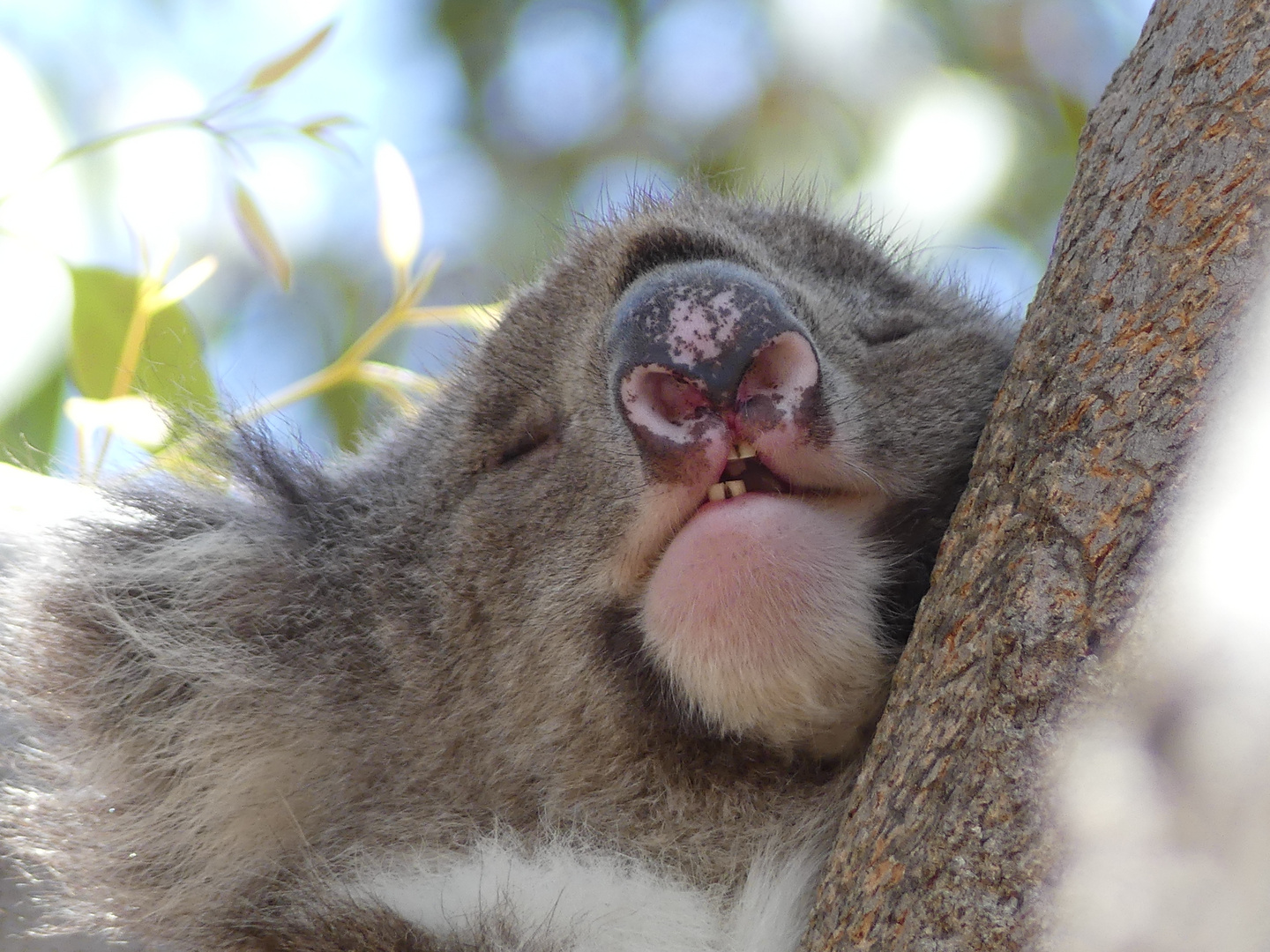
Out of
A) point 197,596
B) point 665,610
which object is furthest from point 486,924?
point 197,596

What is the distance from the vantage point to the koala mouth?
1389 mm

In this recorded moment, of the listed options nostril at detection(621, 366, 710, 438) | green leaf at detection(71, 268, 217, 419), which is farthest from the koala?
green leaf at detection(71, 268, 217, 419)

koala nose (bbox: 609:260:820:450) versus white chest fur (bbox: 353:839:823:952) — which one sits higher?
koala nose (bbox: 609:260:820:450)

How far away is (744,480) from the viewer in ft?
4.61

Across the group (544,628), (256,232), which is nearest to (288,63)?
(256,232)

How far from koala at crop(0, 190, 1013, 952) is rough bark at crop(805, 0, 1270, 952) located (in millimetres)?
265

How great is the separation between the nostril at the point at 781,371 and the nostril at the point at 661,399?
5cm

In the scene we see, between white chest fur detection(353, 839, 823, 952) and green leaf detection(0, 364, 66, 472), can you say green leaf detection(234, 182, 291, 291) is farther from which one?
white chest fur detection(353, 839, 823, 952)

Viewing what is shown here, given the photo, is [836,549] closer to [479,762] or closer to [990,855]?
[990,855]

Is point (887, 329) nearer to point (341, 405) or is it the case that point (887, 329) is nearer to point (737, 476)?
point (737, 476)

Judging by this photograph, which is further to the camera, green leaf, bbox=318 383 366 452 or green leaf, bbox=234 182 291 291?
green leaf, bbox=318 383 366 452

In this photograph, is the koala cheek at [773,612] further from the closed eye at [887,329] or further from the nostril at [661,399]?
the closed eye at [887,329]

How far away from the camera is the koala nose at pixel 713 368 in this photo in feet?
4.44

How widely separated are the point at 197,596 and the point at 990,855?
1321 millimetres
